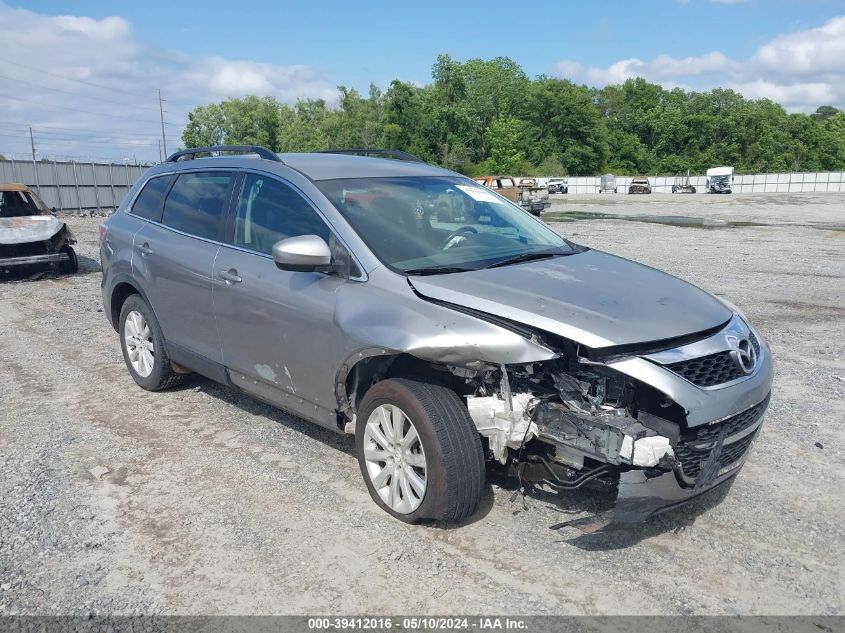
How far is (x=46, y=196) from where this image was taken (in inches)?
1142

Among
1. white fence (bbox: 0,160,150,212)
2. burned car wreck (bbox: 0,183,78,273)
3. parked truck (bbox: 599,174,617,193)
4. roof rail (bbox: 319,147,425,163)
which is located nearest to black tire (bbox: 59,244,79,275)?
burned car wreck (bbox: 0,183,78,273)

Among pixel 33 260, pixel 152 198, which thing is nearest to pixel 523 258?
pixel 152 198

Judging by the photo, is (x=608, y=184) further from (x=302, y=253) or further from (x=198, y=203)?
(x=302, y=253)

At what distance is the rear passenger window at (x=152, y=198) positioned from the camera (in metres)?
5.77

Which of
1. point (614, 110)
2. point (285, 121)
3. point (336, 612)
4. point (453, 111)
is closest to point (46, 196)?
point (336, 612)

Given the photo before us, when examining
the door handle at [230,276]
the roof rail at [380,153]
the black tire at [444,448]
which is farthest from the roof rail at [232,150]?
the black tire at [444,448]

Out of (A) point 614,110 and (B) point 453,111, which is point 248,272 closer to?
(B) point 453,111

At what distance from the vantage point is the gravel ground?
3113 millimetres

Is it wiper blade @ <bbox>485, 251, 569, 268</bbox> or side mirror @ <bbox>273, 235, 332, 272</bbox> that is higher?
side mirror @ <bbox>273, 235, 332, 272</bbox>

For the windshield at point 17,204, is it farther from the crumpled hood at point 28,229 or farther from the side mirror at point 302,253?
the side mirror at point 302,253

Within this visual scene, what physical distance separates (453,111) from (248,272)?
7670 cm

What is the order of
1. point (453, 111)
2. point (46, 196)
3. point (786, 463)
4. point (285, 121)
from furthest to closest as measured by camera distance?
point (285, 121) < point (453, 111) < point (46, 196) < point (786, 463)

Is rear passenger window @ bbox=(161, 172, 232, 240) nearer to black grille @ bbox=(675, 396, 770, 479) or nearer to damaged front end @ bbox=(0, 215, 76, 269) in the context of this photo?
black grille @ bbox=(675, 396, 770, 479)

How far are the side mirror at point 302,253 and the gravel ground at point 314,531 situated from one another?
1.33 m
